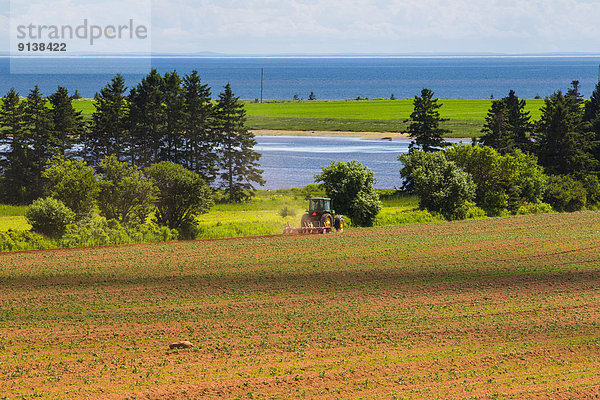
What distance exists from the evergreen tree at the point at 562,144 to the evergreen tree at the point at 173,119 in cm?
4134

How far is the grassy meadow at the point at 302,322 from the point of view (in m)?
20.8

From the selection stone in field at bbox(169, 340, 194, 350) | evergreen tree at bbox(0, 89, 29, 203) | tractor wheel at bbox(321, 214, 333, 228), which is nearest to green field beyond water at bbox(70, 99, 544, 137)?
evergreen tree at bbox(0, 89, 29, 203)

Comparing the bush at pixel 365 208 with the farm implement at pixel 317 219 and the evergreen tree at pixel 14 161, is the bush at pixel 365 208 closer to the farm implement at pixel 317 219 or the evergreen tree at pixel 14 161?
the farm implement at pixel 317 219

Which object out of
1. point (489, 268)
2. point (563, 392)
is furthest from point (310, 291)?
point (563, 392)

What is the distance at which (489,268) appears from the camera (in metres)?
39.2

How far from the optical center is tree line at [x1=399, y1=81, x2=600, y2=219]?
64.4m

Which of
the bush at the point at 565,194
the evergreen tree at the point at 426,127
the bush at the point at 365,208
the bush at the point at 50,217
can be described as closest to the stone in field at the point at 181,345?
the bush at the point at 50,217

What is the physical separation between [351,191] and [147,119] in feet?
116

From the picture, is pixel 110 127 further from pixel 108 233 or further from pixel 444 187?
pixel 444 187

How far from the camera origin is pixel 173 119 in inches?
3280

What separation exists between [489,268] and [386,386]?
67.1ft

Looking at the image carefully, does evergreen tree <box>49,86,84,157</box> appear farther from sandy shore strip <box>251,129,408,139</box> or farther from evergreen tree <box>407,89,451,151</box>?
sandy shore strip <box>251,129,408,139</box>

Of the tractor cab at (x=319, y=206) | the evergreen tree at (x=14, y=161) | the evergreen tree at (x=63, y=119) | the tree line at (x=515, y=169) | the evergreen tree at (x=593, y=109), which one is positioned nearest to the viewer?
the tractor cab at (x=319, y=206)

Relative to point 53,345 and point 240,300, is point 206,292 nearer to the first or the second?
point 240,300
